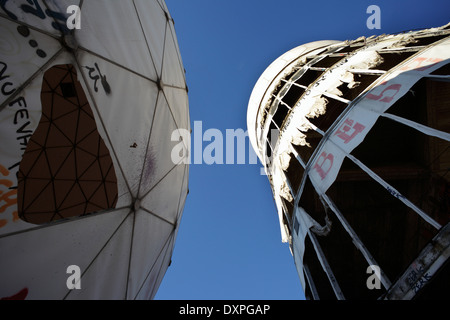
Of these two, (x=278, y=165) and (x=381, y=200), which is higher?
(x=278, y=165)

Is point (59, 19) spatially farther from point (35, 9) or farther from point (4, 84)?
point (4, 84)

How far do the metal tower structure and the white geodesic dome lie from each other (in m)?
5.68

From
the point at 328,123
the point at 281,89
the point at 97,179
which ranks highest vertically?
the point at 281,89

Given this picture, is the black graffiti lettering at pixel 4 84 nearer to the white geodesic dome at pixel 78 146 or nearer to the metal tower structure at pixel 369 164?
the white geodesic dome at pixel 78 146

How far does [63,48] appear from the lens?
10.3 feet

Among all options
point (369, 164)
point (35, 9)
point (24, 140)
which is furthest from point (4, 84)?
point (369, 164)

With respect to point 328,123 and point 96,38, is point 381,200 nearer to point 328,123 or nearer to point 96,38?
point 328,123

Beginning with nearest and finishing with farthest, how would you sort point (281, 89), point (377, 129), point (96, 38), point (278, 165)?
point (96, 38)
point (377, 129)
point (278, 165)
point (281, 89)

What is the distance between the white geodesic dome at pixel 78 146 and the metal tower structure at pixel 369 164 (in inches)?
Result: 224

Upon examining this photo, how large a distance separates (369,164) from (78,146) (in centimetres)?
939

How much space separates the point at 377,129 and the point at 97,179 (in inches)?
361

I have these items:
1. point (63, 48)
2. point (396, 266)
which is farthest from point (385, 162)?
point (63, 48)

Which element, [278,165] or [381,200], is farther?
[278,165]

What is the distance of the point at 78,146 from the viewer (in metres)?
3.58
